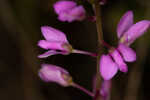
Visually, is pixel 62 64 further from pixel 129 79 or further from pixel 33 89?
pixel 129 79

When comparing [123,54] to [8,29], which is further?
[8,29]

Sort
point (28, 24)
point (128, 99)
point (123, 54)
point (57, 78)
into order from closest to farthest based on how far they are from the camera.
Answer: point (123, 54), point (57, 78), point (128, 99), point (28, 24)

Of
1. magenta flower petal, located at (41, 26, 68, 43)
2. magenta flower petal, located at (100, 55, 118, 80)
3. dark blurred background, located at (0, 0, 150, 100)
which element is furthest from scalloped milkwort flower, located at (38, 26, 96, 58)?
dark blurred background, located at (0, 0, 150, 100)

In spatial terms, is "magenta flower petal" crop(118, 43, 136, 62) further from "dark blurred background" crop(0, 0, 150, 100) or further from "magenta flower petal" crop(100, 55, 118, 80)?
"dark blurred background" crop(0, 0, 150, 100)

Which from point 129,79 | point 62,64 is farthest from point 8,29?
point 129,79

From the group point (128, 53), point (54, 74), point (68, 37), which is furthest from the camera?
point (68, 37)

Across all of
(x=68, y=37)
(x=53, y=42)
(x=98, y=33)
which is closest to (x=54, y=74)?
(x=53, y=42)

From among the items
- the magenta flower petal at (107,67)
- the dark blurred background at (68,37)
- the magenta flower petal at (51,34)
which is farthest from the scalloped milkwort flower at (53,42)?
the dark blurred background at (68,37)

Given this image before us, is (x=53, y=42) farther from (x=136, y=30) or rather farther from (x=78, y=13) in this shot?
(x=136, y=30)
